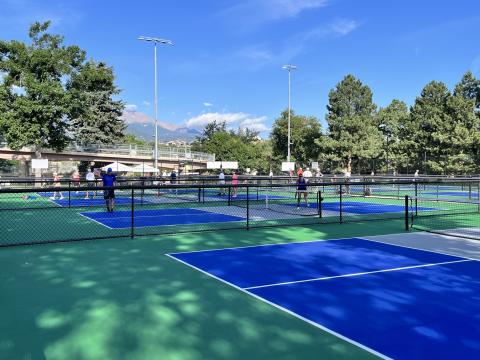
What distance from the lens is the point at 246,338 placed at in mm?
4945

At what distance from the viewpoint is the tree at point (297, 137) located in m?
74.2

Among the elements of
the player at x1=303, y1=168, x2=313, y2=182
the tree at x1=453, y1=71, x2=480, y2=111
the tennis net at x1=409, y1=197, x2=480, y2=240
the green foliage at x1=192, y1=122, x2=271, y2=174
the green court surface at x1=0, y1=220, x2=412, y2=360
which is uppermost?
the tree at x1=453, y1=71, x2=480, y2=111

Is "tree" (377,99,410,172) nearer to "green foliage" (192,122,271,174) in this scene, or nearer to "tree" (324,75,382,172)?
"tree" (324,75,382,172)

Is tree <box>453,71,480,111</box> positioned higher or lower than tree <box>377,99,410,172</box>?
higher

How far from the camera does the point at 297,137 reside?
78375 mm

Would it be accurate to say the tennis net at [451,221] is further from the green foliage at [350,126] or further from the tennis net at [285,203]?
the green foliage at [350,126]

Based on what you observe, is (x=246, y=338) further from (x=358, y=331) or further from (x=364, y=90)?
(x=364, y=90)

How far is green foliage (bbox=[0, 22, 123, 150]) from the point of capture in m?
41.3

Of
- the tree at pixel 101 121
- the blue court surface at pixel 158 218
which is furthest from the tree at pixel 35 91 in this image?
the blue court surface at pixel 158 218

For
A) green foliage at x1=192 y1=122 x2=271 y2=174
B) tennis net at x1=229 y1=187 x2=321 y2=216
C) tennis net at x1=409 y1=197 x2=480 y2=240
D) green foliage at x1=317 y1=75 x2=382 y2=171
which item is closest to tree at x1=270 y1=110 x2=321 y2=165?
green foliage at x1=192 y1=122 x2=271 y2=174

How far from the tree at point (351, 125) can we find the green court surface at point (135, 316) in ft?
171

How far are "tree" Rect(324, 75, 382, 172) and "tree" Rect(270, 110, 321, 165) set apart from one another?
34.2ft

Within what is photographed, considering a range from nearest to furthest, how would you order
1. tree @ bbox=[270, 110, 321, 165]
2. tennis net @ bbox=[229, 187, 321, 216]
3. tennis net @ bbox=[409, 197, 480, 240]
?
tennis net @ bbox=[409, 197, 480, 240] < tennis net @ bbox=[229, 187, 321, 216] < tree @ bbox=[270, 110, 321, 165]

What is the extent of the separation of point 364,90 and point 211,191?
3853 cm
